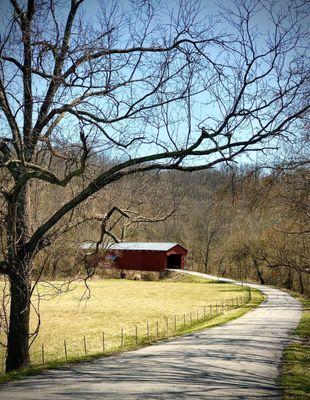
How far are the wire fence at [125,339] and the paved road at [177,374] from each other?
1602 mm

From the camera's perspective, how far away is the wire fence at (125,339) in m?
13.8

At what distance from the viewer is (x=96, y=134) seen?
8492 mm

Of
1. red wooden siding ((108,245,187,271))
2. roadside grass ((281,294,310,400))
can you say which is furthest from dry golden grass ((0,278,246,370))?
red wooden siding ((108,245,187,271))

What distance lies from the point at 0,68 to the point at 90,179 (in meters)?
3.50

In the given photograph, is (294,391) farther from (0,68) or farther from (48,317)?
(48,317)

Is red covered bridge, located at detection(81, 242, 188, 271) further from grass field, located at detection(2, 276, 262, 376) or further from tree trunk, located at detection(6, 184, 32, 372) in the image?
tree trunk, located at detection(6, 184, 32, 372)

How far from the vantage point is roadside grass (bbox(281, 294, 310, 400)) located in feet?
24.8

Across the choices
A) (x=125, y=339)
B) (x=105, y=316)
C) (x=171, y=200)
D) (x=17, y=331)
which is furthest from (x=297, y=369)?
(x=105, y=316)

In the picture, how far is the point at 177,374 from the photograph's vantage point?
8922 mm

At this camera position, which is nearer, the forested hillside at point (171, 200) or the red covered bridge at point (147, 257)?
the forested hillside at point (171, 200)

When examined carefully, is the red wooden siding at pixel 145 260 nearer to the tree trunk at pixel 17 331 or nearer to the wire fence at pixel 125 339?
the wire fence at pixel 125 339

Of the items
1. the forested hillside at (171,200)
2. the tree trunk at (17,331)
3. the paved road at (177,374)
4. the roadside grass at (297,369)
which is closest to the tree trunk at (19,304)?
the tree trunk at (17,331)

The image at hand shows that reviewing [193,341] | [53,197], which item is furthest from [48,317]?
[53,197]

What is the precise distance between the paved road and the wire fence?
160cm
